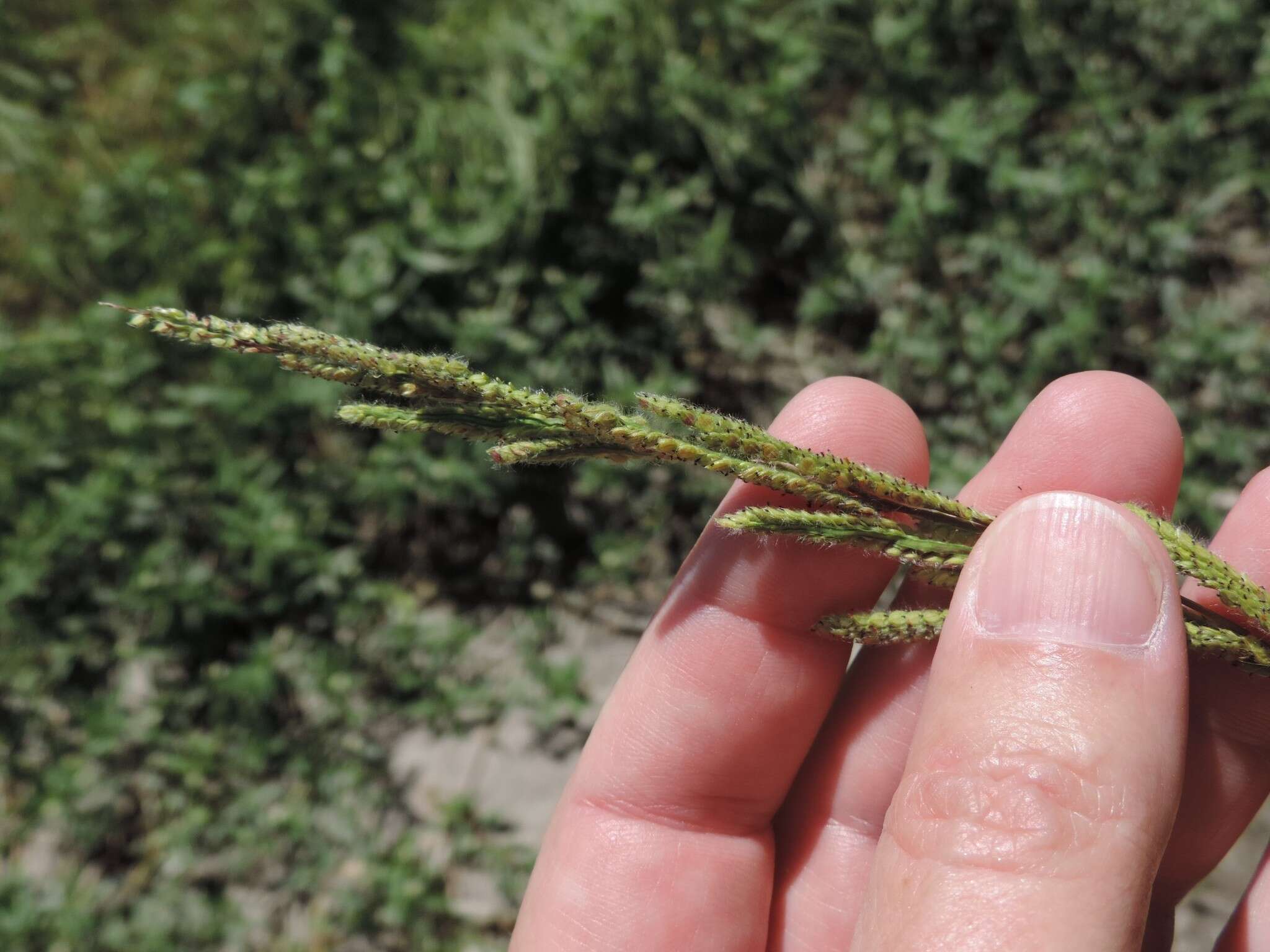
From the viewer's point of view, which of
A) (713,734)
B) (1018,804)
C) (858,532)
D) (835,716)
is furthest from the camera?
(835,716)

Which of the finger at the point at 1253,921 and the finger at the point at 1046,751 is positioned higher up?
the finger at the point at 1046,751

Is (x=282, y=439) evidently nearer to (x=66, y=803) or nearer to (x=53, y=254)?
(x=53, y=254)

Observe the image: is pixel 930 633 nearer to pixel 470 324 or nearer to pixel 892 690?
pixel 892 690

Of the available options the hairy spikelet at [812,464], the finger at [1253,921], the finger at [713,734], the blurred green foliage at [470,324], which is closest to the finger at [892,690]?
the finger at [713,734]

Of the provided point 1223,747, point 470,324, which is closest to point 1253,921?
point 1223,747

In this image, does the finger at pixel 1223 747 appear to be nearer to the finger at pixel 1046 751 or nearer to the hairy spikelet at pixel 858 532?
the finger at pixel 1046 751
